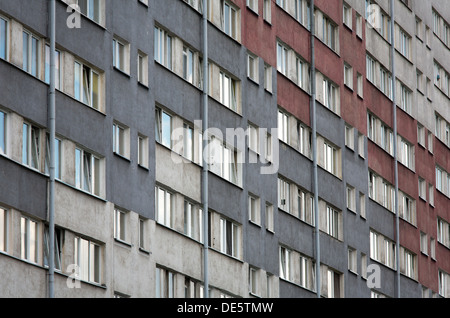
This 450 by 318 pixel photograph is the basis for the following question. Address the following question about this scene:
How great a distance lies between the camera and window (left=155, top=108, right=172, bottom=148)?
50.6m

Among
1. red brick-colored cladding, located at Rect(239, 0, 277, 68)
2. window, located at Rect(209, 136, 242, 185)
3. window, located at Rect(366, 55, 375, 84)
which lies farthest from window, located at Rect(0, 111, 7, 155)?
window, located at Rect(366, 55, 375, 84)

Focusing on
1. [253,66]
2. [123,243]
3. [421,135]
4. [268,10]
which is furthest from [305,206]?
[421,135]

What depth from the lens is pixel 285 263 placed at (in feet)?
197

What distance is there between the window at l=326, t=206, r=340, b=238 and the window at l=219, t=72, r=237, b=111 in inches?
406

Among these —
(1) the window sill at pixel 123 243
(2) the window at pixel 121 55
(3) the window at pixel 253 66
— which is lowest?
(1) the window sill at pixel 123 243

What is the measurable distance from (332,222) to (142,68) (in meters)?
18.7

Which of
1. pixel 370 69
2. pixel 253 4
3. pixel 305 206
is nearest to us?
pixel 253 4

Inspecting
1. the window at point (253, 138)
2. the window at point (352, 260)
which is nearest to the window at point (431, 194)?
the window at point (352, 260)

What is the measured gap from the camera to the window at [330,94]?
6662 centimetres

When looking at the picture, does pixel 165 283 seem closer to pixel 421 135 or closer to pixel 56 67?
pixel 56 67

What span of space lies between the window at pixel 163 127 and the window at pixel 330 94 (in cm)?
1648

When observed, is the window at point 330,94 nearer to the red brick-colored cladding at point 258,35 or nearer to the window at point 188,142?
the red brick-colored cladding at point 258,35

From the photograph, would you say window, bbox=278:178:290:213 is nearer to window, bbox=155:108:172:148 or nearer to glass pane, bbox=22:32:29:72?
window, bbox=155:108:172:148
